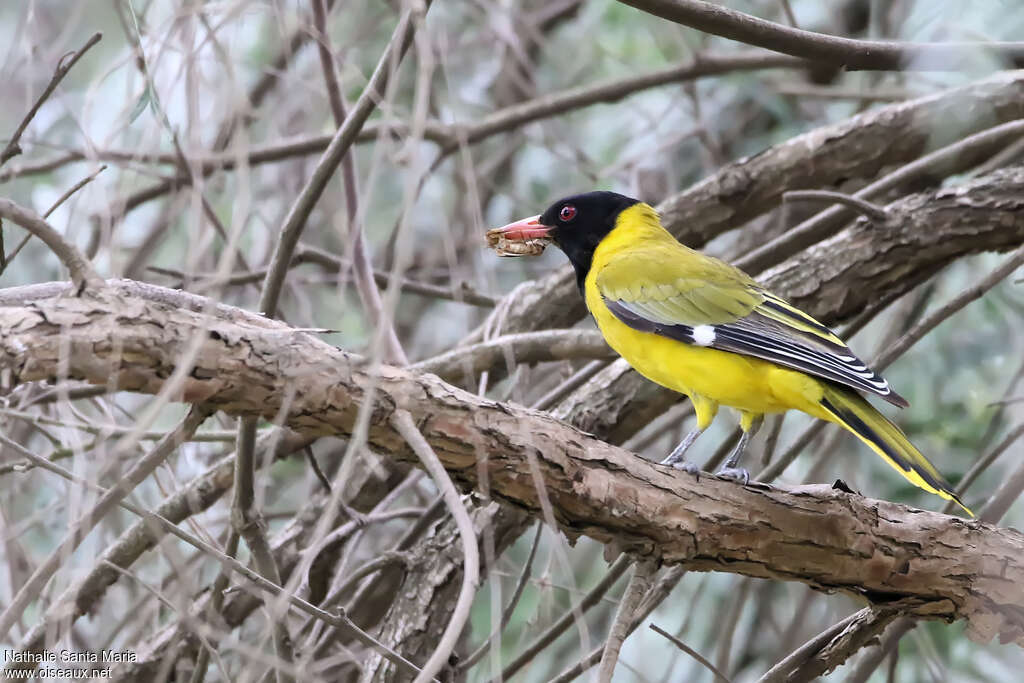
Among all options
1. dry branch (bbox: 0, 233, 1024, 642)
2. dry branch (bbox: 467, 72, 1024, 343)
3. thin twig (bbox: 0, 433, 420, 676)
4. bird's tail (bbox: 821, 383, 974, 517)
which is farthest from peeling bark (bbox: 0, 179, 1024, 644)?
dry branch (bbox: 467, 72, 1024, 343)

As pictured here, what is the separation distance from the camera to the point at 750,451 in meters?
4.77

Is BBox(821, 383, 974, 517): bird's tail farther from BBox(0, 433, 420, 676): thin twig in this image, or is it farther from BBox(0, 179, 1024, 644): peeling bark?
BBox(0, 433, 420, 676): thin twig

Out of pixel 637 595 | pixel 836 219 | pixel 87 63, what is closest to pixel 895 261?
pixel 836 219

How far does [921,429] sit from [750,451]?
34.1 inches

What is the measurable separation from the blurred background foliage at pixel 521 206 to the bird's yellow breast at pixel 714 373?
36cm

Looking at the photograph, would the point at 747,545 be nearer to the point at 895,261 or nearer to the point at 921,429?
the point at 895,261

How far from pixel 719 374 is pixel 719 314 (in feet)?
0.80

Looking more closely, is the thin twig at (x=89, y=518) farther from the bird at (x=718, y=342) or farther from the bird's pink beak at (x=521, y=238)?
the bird's pink beak at (x=521, y=238)

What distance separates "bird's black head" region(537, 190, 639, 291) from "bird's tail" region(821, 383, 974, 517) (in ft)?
4.23

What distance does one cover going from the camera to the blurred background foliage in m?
3.22

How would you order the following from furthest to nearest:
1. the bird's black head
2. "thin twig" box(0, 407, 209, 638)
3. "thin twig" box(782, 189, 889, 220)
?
the bird's black head
"thin twig" box(782, 189, 889, 220)
"thin twig" box(0, 407, 209, 638)

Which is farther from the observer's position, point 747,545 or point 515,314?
point 515,314

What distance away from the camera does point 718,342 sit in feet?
9.99

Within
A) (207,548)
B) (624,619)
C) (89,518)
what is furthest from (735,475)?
(89,518)
